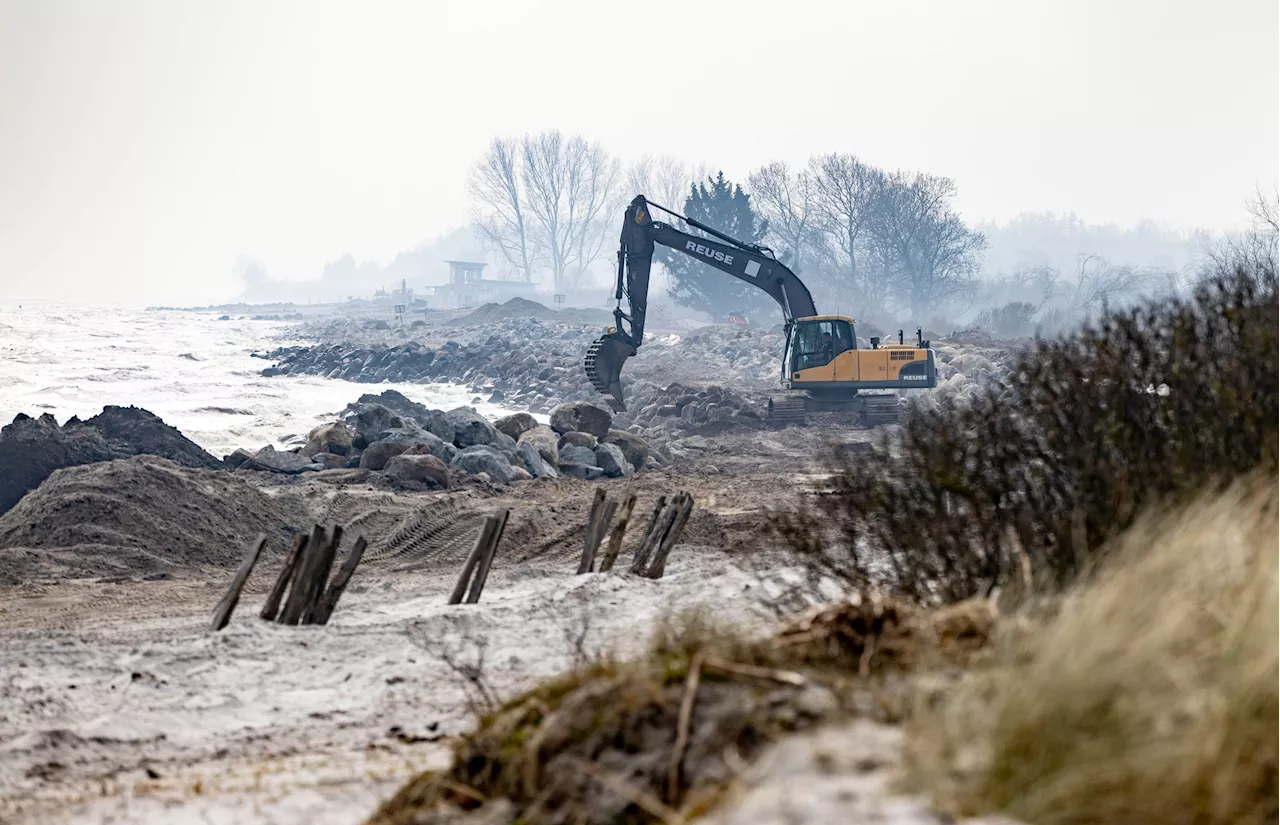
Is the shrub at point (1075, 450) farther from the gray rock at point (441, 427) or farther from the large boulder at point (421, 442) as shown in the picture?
the gray rock at point (441, 427)

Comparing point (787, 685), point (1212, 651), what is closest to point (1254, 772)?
point (1212, 651)

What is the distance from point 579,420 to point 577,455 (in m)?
2.67

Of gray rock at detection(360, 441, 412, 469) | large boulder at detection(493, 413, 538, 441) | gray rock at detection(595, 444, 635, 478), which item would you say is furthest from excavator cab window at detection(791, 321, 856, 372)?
gray rock at detection(360, 441, 412, 469)

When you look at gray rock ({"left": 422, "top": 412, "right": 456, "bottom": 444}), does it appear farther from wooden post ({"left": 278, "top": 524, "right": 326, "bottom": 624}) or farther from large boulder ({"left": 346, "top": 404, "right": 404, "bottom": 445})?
wooden post ({"left": 278, "top": 524, "right": 326, "bottom": 624})

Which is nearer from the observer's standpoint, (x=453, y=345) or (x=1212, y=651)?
(x=1212, y=651)

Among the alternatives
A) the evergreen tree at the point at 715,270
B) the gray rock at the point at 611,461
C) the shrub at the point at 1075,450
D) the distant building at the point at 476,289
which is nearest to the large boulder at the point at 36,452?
the gray rock at the point at 611,461

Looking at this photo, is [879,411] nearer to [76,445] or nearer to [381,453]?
[381,453]

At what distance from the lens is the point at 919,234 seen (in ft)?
245

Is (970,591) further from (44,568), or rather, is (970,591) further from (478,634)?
(44,568)

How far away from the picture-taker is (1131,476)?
6.62m

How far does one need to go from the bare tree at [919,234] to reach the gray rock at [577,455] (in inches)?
2155

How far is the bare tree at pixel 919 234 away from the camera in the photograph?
7438 centimetres

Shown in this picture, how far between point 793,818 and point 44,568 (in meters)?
12.1

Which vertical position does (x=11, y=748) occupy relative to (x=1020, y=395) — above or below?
below
